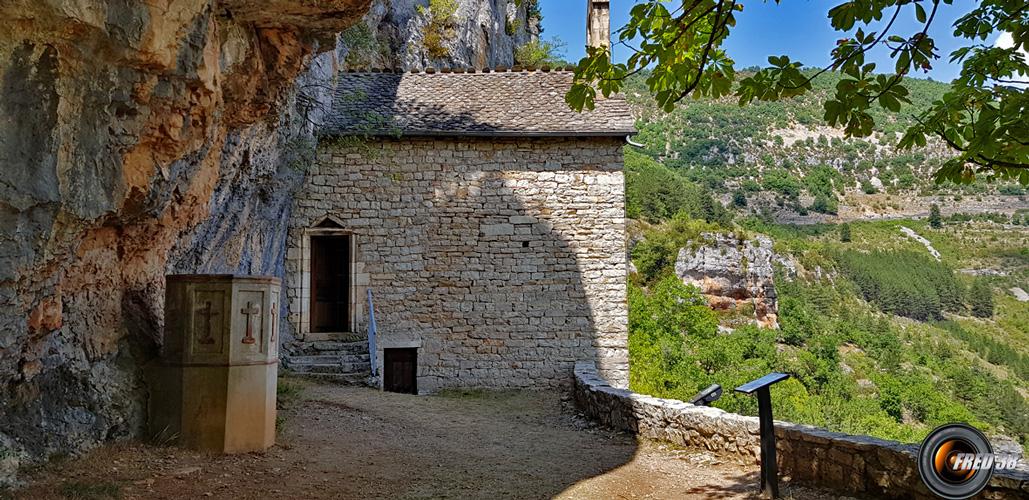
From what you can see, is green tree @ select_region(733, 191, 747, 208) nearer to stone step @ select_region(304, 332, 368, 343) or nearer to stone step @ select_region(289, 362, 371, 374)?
stone step @ select_region(304, 332, 368, 343)

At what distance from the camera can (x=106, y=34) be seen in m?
4.42

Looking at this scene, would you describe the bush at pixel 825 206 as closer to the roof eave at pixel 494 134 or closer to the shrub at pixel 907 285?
the shrub at pixel 907 285

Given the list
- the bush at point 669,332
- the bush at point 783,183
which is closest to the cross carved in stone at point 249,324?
the bush at point 669,332

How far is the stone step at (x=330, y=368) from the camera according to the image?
37.3 ft

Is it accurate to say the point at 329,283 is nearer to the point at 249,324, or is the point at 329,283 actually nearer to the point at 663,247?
the point at 249,324

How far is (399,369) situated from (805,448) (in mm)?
8572

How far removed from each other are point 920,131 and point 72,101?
16.9 ft

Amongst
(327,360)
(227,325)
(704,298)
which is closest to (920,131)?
(227,325)

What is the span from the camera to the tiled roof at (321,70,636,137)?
12664 millimetres

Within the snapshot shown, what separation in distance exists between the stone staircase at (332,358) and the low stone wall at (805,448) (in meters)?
4.84

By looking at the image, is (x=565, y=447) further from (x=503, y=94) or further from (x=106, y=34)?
(x=503, y=94)

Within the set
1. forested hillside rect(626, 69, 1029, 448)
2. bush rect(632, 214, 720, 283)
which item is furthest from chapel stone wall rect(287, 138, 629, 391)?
bush rect(632, 214, 720, 283)

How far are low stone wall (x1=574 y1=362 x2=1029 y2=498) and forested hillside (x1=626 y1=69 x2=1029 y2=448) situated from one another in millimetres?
12368

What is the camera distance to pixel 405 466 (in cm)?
643
